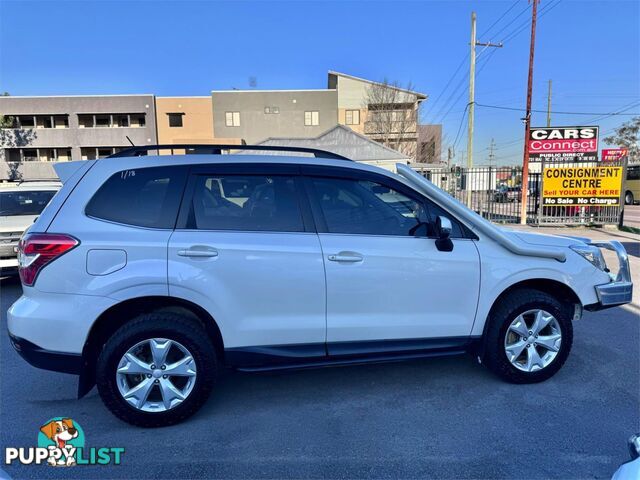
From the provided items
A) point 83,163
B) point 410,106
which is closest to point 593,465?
point 83,163

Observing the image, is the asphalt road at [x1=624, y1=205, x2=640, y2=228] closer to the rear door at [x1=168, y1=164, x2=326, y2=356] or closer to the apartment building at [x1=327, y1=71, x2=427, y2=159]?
the rear door at [x1=168, y1=164, x2=326, y2=356]

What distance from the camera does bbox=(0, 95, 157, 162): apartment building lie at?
128 feet

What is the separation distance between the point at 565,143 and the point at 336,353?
52.7ft

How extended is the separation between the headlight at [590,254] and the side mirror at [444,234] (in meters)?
1.24

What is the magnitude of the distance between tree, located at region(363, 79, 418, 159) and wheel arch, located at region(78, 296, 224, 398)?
36000 mm

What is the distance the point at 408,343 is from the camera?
10.1 feet

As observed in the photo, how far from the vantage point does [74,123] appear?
1560 inches

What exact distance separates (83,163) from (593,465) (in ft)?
12.9

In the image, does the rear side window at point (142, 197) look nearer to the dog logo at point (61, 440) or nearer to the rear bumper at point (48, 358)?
the rear bumper at point (48, 358)

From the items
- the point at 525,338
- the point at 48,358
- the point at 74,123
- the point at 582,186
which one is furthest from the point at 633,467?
the point at 74,123

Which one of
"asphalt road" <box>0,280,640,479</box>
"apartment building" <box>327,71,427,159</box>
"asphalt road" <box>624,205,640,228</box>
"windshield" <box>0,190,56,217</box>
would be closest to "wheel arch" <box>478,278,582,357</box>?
"asphalt road" <box>0,280,640,479</box>

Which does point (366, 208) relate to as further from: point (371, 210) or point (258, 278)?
point (258, 278)

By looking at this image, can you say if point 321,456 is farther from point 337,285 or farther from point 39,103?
point 39,103

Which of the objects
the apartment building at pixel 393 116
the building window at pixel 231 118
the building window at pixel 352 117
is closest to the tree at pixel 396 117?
the apartment building at pixel 393 116
